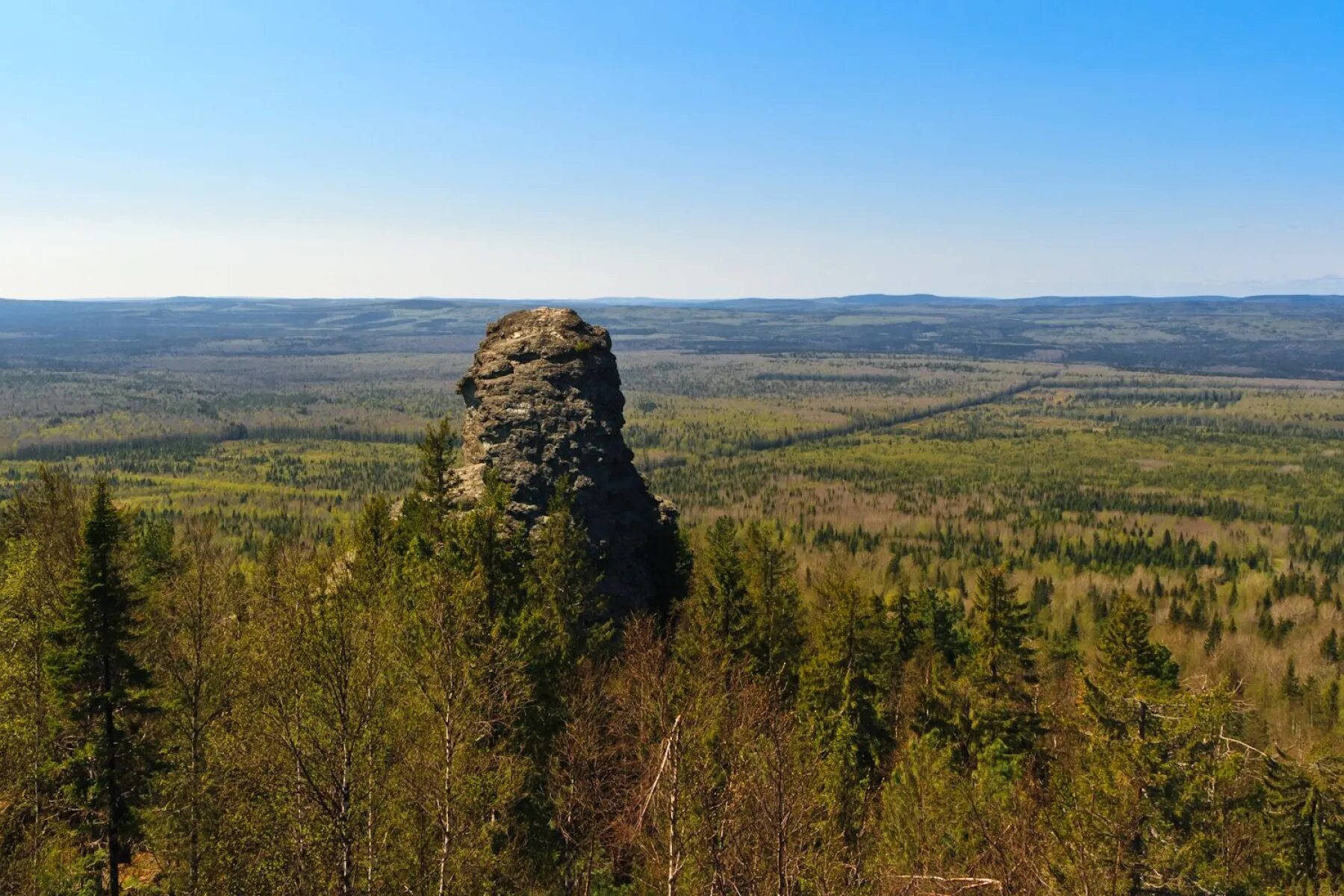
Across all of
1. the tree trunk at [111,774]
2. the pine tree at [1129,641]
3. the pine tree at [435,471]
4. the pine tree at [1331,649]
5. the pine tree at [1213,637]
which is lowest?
the pine tree at [1331,649]

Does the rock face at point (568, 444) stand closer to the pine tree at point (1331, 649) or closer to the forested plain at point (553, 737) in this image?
the forested plain at point (553, 737)

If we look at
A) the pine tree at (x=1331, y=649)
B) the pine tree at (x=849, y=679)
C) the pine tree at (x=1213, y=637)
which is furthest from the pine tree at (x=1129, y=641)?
the pine tree at (x=1331, y=649)

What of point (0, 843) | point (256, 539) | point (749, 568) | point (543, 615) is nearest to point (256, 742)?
point (0, 843)

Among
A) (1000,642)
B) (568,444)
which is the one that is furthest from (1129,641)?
(568,444)

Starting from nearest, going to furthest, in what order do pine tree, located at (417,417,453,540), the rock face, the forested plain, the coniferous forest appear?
the coniferous forest → the forested plain → pine tree, located at (417,417,453,540) → the rock face

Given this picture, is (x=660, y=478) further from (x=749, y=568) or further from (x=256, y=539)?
(x=749, y=568)

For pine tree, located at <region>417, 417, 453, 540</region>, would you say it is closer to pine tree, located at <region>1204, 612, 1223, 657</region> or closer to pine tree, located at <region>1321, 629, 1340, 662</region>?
pine tree, located at <region>1204, 612, 1223, 657</region>

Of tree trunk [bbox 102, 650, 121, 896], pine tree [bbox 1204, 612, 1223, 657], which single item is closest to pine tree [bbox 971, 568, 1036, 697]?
tree trunk [bbox 102, 650, 121, 896]
